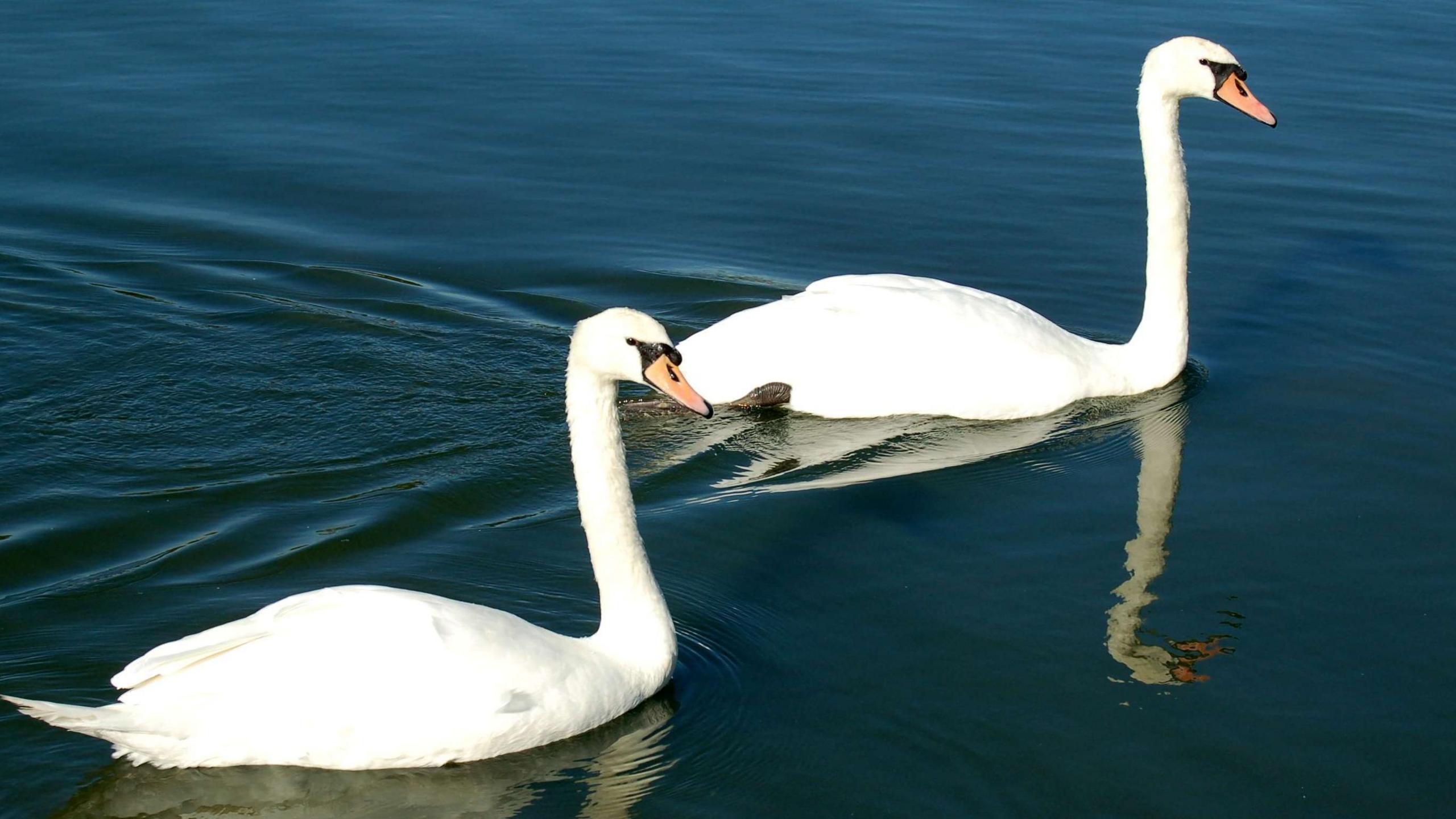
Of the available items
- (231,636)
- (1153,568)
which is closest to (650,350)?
(231,636)

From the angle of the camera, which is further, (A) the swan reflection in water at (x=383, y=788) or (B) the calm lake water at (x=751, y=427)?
Result: (B) the calm lake water at (x=751, y=427)

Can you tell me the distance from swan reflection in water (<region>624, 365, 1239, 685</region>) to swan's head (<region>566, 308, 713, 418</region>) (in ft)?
6.72

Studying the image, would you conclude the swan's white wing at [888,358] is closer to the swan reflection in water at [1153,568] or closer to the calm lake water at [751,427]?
the calm lake water at [751,427]

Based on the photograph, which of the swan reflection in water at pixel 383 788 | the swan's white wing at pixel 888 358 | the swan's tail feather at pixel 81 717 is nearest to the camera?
the swan's tail feather at pixel 81 717

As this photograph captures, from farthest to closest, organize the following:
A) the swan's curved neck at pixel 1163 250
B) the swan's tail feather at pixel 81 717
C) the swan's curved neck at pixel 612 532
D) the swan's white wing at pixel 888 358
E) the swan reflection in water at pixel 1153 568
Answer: the swan's curved neck at pixel 1163 250 < the swan's white wing at pixel 888 358 < the swan reflection in water at pixel 1153 568 < the swan's curved neck at pixel 612 532 < the swan's tail feather at pixel 81 717

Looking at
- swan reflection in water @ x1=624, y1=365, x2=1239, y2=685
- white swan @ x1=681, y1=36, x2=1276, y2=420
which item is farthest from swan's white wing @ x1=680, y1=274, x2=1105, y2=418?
swan reflection in water @ x1=624, y1=365, x2=1239, y2=685

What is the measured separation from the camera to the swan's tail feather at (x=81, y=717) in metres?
5.44

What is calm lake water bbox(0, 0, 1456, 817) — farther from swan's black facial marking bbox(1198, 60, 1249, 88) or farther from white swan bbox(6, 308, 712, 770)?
swan's black facial marking bbox(1198, 60, 1249, 88)

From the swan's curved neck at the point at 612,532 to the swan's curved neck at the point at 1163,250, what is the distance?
4.37 m

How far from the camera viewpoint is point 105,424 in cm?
873

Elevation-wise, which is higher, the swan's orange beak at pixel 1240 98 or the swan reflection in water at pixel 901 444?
the swan's orange beak at pixel 1240 98

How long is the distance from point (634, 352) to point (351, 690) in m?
1.53

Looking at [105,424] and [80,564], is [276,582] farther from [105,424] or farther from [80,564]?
[105,424]

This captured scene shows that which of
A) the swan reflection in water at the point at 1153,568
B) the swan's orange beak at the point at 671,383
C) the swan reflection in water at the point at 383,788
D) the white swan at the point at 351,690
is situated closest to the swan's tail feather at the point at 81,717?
the white swan at the point at 351,690
